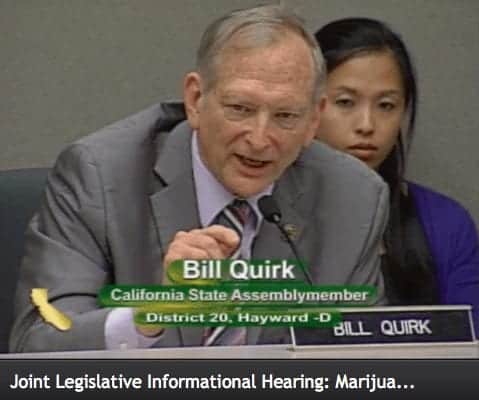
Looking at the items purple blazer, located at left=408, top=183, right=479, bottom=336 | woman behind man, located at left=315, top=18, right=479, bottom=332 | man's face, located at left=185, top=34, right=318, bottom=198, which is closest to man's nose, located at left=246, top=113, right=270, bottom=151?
man's face, located at left=185, top=34, right=318, bottom=198

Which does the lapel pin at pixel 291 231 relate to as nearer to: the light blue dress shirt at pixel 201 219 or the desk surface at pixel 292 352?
the light blue dress shirt at pixel 201 219

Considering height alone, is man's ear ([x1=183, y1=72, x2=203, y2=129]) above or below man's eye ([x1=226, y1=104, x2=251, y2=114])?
above

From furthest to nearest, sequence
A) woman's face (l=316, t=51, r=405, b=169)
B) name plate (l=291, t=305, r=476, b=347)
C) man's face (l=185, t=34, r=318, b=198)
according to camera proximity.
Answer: woman's face (l=316, t=51, r=405, b=169)
man's face (l=185, t=34, r=318, b=198)
name plate (l=291, t=305, r=476, b=347)

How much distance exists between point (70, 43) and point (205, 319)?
48 cm

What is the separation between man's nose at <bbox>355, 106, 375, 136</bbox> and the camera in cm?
217

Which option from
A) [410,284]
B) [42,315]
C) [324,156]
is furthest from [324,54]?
[42,315]

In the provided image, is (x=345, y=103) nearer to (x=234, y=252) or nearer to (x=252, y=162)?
(x=252, y=162)

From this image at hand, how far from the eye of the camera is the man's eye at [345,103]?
2.15m

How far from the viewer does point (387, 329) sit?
1970 millimetres

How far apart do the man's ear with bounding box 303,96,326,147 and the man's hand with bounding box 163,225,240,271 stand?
0.20 metres

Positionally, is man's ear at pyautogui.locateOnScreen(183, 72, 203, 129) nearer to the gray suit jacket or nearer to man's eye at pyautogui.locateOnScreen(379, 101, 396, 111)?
the gray suit jacket

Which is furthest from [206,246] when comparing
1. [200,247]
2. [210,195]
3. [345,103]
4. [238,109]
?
[345,103]

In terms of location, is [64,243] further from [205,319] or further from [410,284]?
[410,284]

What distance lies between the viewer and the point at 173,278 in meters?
2.04
